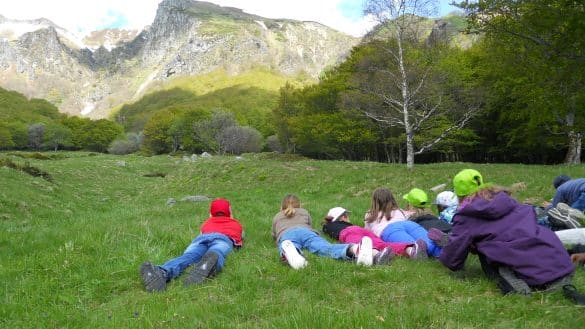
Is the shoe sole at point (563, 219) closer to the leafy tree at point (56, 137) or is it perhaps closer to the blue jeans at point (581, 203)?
→ the blue jeans at point (581, 203)

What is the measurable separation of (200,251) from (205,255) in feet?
2.41

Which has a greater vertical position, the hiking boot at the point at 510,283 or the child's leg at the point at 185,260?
the hiking boot at the point at 510,283

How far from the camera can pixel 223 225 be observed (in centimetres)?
832

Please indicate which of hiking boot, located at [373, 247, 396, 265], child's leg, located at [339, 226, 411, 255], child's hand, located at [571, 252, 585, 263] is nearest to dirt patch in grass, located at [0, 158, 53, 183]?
child's leg, located at [339, 226, 411, 255]

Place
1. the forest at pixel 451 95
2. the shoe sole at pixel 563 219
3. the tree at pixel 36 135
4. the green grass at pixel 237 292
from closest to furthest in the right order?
the green grass at pixel 237 292 < the shoe sole at pixel 563 219 < the forest at pixel 451 95 < the tree at pixel 36 135

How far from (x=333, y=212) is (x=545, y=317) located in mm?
5566

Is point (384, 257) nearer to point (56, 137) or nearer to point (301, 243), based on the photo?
point (301, 243)

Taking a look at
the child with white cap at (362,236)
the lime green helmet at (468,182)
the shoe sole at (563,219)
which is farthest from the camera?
the shoe sole at (563,219)

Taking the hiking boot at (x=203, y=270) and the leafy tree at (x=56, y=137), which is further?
the leafy tree at (x=56, y=137)

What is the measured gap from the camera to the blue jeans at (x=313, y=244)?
7.09 m

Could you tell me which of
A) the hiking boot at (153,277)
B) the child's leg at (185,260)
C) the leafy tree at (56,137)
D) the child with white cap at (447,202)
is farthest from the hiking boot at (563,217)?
the leafy tree at (56,137)

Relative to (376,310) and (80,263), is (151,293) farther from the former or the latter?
(376,310)

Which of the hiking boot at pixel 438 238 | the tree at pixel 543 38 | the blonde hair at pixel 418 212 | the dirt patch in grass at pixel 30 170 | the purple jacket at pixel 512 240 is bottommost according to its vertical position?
the dirt patch in grass at pixel 30 170

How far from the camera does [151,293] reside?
18.7 feet
